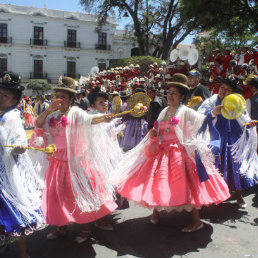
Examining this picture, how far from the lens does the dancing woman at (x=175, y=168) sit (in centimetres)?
352

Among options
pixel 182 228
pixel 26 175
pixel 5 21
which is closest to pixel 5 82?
pixel 26 175

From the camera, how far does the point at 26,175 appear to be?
3.09 metres

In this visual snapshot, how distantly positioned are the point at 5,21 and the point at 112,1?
19.7 meters

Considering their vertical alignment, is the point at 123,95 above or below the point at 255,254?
above

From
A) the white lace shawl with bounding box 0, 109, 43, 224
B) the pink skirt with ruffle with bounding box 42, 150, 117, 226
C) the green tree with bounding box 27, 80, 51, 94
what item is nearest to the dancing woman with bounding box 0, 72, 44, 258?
the white lace shawl with bounding box 0, 109, 43, 224

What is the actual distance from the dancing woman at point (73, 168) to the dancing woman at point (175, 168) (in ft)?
1.26

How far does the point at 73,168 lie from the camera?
3.50 metres

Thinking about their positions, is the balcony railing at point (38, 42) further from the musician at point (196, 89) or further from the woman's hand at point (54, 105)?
the woman's hand at point (54, 105)

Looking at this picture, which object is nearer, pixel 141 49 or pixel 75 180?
pixel 75 180

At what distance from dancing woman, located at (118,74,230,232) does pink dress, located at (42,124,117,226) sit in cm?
49

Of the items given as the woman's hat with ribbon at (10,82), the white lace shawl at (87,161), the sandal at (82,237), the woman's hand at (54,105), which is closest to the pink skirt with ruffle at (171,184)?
the white lace shawl at (87,161)

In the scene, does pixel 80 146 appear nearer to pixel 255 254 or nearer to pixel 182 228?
pixel 182 228

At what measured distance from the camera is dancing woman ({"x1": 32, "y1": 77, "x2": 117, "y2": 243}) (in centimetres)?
335

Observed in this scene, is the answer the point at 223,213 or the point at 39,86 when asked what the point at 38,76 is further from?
the point at 223,213
